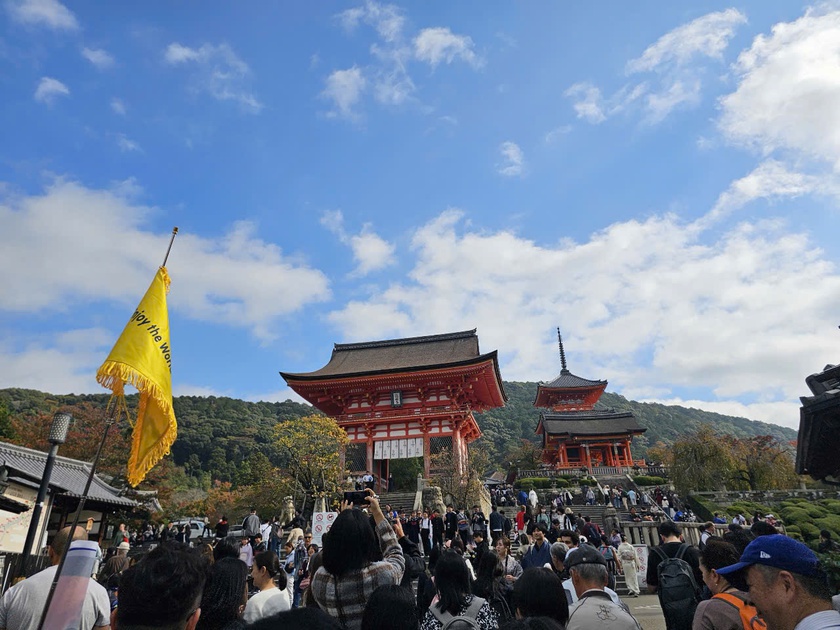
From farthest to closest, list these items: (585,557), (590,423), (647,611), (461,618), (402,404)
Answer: (590,423) < (402,404) < (647,611) < (585,557) < (461,618)

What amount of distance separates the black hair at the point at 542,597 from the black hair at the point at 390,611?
0.77 metres

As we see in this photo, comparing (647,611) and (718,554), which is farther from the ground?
(718,554)

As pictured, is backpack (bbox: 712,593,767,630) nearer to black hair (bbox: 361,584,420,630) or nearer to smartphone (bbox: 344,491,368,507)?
black hair (bbox: 361,584,420,630)

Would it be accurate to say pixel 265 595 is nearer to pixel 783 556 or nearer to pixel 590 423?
pixel 783 556

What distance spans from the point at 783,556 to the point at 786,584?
0.41 feet

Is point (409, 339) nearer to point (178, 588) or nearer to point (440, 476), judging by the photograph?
point (440, 476)

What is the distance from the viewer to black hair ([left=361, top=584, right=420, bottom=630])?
245 cm

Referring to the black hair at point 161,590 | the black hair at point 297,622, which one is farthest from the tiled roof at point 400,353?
the black hair at point 297,622

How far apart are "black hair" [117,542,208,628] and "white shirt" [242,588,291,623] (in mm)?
1500

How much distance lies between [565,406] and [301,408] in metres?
58.1

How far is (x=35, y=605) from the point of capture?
3.11 m

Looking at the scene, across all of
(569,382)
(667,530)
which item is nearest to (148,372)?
(667,530)

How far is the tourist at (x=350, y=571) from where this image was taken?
2930 millimetres

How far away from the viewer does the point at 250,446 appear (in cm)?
6588
